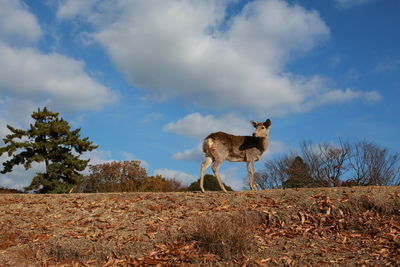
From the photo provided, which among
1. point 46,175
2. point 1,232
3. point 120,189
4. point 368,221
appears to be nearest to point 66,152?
point 46,175

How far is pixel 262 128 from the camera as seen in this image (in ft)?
49.4

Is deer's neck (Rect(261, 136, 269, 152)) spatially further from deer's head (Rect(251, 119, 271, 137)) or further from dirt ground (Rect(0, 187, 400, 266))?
dirt ground (Rect(0, 187, 400, 266))

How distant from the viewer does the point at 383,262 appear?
309 inches

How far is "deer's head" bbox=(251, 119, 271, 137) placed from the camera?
48.6ft

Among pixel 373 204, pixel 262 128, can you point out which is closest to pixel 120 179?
pixel 262 128

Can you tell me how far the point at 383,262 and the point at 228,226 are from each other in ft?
10.6

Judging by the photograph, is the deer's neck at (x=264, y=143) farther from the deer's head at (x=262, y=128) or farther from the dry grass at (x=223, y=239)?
the dry grass at (x=223, y=239)

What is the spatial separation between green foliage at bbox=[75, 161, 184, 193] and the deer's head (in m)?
21.5

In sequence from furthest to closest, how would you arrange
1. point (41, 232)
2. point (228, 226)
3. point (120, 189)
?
point (120, 189) < point (41, 232) < point (228, 226)

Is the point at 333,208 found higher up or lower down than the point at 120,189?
lower down

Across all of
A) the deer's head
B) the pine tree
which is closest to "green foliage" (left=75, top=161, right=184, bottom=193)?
the pine tree

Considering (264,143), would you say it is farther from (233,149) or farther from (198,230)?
(198,230)

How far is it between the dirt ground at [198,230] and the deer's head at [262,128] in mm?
3056

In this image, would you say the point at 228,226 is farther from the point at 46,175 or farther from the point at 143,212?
the point at 46,175
